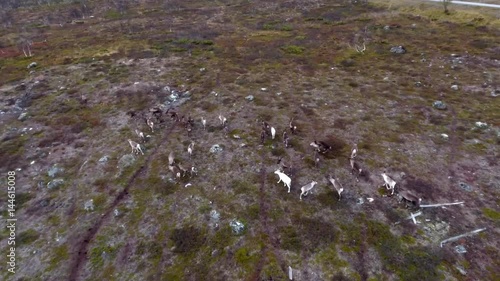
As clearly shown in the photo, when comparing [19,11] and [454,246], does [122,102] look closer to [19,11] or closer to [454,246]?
[454,246]

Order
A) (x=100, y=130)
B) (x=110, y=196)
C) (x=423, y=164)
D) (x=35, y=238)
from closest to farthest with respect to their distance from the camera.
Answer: (x=35, y=238)
(x=110, y=196)
(x=423, y=164)
(x=100, y=130)

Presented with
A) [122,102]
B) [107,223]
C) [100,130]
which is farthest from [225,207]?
[122,102]

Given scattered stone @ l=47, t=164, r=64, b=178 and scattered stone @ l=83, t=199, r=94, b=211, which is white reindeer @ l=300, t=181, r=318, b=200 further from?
scattered stone @ l=47, t=164, r=64, b=178

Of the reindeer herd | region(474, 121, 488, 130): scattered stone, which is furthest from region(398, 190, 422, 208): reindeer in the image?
region(474, 121, 488, 130): scattered stone

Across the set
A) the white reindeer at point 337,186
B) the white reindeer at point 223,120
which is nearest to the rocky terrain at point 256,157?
the white reindeer at point 337,186

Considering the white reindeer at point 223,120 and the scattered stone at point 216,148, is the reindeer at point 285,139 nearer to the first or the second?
the scattered stone at point 216,148

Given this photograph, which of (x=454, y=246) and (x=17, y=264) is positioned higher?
(x=454, y=246)
